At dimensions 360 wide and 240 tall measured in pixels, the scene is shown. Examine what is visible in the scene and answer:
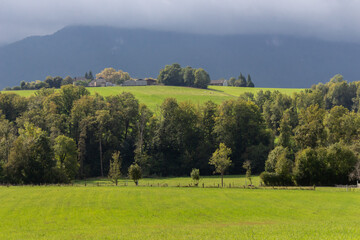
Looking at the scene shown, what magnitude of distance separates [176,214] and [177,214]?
4.5 inches

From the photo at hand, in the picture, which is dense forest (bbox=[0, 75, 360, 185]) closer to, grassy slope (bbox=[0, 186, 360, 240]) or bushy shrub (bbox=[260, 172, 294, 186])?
bushy shrub (bbox=[260, 172, 294, 186])

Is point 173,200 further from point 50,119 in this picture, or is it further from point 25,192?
point 50,119

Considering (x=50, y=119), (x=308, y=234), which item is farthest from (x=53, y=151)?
(x=308, y=234)

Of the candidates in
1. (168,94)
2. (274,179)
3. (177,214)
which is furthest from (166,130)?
(177,214)

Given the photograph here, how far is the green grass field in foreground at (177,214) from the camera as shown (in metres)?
33.7

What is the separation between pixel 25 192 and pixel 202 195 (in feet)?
87.0

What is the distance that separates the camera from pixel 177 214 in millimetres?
44875

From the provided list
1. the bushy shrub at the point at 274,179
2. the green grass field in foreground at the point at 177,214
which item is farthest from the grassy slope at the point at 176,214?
the bushy shrub at the point at 274,179

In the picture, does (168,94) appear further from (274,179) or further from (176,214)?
(176,214)

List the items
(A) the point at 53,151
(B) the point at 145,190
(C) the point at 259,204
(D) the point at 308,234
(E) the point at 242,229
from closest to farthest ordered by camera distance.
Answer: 1. (D) the point at 308,234
2. (E) the point at 242,229
3. (C) the point at 259,204
4. (B) the point at 145,190
5. (A) the point at 53,151

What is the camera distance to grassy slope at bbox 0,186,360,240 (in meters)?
33.7

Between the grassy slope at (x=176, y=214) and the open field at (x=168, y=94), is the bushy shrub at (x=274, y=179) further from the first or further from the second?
the open field at (x=168, y=94)

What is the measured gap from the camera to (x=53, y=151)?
8669 centimetres

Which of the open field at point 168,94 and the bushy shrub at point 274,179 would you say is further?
the open field at point 168,94
